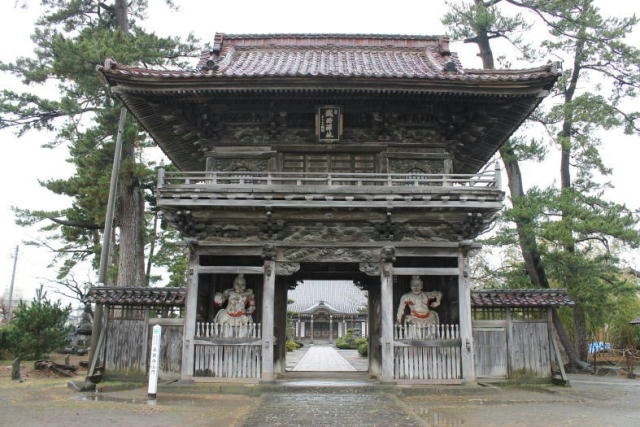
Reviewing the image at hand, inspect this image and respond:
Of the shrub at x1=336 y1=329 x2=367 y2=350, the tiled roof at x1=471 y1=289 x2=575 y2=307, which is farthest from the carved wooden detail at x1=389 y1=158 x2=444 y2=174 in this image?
the shrub at x1=336 y1=329 x2=367 y2=350

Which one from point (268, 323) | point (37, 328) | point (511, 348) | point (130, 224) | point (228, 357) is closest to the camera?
point (268, 323)

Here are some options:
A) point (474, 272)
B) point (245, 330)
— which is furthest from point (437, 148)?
point (474, 272)

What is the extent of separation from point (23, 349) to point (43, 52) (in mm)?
11511

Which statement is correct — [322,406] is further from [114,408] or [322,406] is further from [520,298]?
[520,298]

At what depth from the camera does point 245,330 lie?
12.8 meters

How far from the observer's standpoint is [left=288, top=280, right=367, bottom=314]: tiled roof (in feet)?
175

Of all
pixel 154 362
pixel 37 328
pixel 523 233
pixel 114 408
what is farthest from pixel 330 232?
pixel 37 328

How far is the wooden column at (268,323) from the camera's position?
12.2m

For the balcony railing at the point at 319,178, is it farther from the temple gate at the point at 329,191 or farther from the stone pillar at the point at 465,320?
the stone pillar at the point at 465,320

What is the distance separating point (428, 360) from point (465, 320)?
132cm

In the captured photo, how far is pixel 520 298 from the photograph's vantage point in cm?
1380

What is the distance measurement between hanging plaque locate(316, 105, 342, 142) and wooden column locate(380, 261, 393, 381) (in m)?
3.44

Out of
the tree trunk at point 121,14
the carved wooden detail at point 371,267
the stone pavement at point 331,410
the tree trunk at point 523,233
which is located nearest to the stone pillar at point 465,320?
the carved wooden detail at point 371,267

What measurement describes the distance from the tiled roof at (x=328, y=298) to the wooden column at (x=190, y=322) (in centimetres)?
3870
